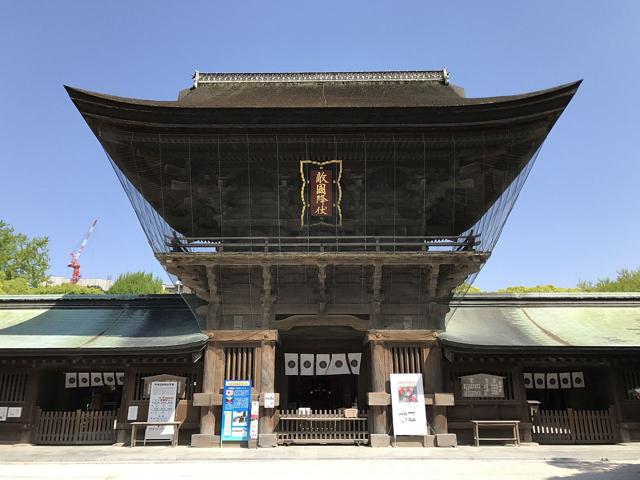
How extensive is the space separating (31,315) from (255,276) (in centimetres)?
1028

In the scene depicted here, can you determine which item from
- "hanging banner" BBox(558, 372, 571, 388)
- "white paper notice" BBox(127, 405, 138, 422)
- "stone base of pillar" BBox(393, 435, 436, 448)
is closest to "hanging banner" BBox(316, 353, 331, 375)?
"stone base of pillar" BBox(393, 435, 436, 448)

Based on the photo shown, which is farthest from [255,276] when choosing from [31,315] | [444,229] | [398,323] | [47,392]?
[31,315]

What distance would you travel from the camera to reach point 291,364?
1772 centimetres

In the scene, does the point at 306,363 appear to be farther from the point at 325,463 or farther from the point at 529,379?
the point at 529,379

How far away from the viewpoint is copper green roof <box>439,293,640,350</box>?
15414mm

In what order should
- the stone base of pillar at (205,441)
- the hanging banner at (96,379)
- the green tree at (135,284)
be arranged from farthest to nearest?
the green tree at (135,284) → the hanging banner at (96,379) → the stone base of pillar at (205,441)

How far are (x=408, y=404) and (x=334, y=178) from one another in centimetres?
737

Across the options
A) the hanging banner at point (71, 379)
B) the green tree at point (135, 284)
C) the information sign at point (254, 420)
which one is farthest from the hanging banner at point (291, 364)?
the green tree at point (135, 284)

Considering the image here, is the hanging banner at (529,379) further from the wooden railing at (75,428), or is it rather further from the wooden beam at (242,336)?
the wooden railing at (75,428)

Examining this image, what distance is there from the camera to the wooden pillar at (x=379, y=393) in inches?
562

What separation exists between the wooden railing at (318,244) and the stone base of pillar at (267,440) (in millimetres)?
5606

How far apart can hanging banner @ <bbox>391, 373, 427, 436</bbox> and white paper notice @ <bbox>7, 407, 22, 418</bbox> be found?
486 inches

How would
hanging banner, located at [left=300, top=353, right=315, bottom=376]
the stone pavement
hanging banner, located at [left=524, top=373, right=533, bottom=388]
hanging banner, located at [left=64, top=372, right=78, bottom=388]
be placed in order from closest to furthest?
1. the stone pavement
2. hanging banner, located at [left=64, top=372, right=78, bottom=388]
3. hanging banner, located at [left=524, top=373, right=533, bottom=388]
4. hanging banner, located at [left=300, top=353, right=315, bottom=376]

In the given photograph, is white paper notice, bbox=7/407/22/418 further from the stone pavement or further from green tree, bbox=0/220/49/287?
green tree, bbox=0/220/49/287
